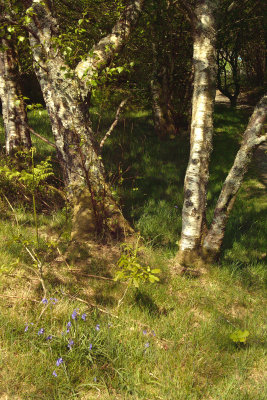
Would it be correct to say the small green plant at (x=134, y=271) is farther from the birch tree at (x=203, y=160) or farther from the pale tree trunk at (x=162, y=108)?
the pale tree trunk at (x=162, y=108)

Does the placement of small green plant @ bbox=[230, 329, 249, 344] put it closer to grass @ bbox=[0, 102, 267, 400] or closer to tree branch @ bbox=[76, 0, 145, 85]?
grass @ bbox=[0, 102, 267, 400]

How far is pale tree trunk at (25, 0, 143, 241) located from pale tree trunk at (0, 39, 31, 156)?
1182mm

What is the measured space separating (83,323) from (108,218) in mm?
2051

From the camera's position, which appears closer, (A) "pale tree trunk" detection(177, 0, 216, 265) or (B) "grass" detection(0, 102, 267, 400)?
(B) "grass" detection(0, 102, 267, 400)

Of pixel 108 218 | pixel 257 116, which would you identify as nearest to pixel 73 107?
pixel 108 218

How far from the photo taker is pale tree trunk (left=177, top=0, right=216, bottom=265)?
4316mm

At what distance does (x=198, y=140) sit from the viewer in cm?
438

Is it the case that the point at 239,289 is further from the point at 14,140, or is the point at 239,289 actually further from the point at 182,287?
the point at 14,140

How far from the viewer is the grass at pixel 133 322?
2.68m

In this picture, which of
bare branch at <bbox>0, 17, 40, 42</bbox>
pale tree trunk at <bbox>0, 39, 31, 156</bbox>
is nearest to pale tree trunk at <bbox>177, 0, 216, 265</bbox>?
bare branch at <bbox>0, 17, 40, 42</bbox>

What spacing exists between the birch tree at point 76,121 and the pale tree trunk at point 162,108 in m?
5.82

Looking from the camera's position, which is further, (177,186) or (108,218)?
(177,186)

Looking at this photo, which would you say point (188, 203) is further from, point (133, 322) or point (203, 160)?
point (133, 322)

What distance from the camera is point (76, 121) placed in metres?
4.79
